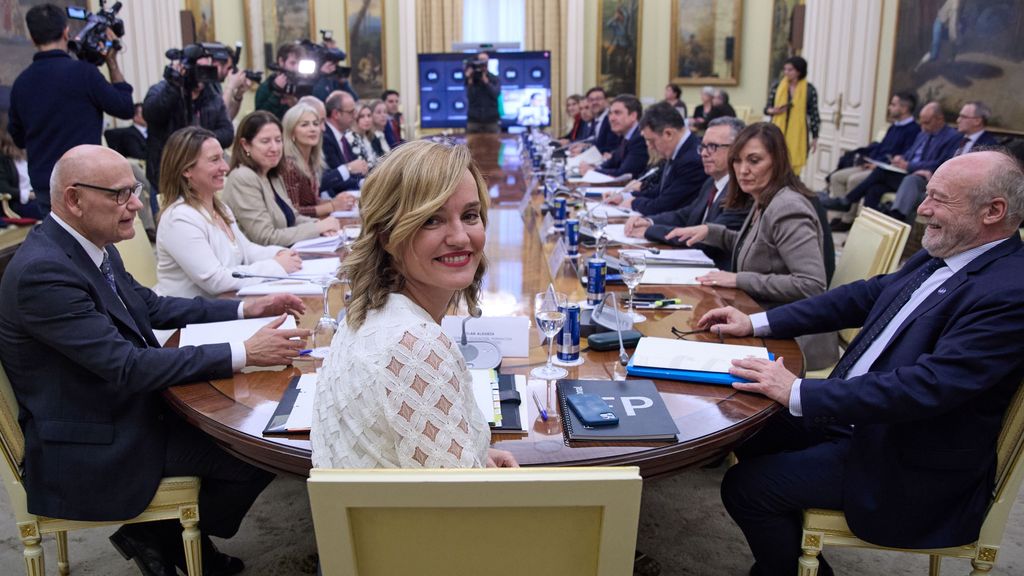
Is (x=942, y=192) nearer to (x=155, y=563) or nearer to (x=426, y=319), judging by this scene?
(x=426, y=319)

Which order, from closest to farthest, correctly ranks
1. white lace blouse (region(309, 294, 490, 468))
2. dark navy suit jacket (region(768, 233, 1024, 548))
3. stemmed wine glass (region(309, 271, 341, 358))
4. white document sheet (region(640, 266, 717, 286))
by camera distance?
white lace blouse (region(309, 294, 490, 468))
dark navy suit jacket (region(768, 233, 1024, 548))
stemmed wine glass (region(309, 271, 341, 358))
white document sheet (region(640, 266, 717, 286))

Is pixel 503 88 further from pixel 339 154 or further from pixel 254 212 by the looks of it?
pixel 254 212

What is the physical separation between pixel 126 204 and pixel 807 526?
188cm

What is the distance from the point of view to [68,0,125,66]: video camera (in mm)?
4488

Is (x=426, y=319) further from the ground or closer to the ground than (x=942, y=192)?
closer to the ground

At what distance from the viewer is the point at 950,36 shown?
7395 millimetres

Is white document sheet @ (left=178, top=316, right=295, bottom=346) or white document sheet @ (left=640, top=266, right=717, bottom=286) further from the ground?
white document sheet @ (left=640, top=266, right=717, bottom=286)

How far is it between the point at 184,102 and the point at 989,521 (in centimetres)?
459

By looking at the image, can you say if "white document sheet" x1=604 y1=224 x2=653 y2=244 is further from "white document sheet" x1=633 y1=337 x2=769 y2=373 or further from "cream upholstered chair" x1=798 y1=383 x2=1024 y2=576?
"cream upholstered chair" x1=798 y1=383 x2=1024 y2=576

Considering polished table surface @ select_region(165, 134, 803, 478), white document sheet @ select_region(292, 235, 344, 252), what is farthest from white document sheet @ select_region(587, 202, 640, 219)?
polished table surface @ select_region(165, 134, 803, 478)

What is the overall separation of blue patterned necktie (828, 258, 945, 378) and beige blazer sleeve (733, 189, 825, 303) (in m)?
0.64

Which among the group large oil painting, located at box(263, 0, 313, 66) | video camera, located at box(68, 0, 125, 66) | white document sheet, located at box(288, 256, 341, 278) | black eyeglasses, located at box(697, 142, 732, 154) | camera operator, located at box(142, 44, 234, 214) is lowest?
white document sheet, located at box(288, 256, 341, 278)

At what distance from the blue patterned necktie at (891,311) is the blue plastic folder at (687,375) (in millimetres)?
420

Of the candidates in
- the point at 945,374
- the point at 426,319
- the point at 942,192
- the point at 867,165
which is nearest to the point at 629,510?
the point at 426,319
